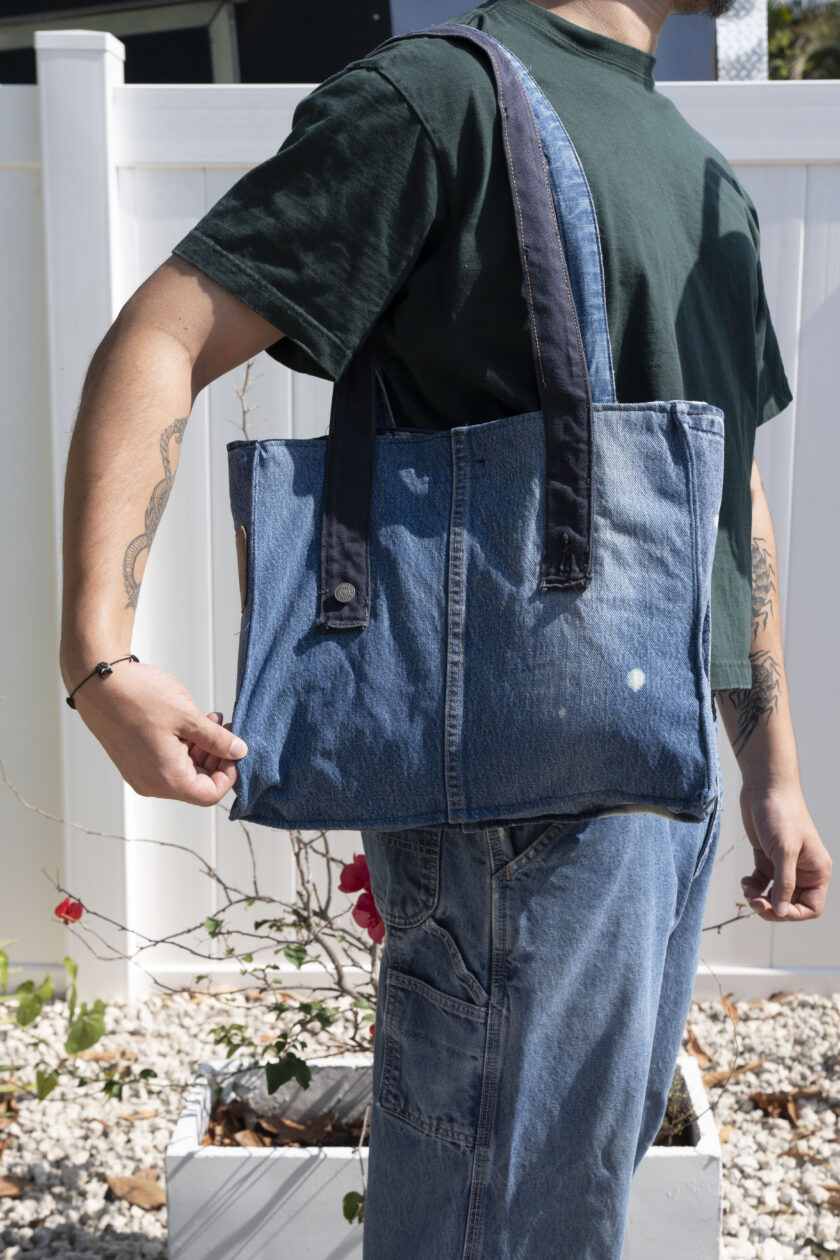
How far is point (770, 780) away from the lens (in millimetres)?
1369

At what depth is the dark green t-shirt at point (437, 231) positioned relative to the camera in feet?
3.04

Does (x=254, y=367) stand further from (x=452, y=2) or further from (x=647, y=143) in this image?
(x=452, y=2)

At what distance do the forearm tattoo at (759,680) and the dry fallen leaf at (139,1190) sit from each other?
1547 mm

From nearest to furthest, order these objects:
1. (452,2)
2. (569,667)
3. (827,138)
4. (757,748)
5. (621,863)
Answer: (569,667), (621,863), (757,748), (827,138), (452,2)

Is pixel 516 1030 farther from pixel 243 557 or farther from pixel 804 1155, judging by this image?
pixel 804 1155

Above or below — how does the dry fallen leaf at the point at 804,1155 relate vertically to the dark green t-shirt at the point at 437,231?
below

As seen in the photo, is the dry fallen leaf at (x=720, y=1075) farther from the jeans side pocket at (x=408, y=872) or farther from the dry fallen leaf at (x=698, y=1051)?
the jeans side pocket at (x=408, y=872)

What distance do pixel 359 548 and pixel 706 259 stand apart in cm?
50

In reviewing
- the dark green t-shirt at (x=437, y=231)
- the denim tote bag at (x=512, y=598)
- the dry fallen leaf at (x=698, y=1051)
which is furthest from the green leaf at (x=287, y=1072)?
the dark green t-shirt at (x=437, y=231)

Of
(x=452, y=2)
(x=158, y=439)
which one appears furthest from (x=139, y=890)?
(x=452, y=2)

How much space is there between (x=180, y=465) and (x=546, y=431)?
71.2 inches

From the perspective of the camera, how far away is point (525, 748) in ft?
3.01

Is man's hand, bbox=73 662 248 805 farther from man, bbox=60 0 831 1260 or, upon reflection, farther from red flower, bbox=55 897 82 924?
red flower, bbox=55 897 82 924

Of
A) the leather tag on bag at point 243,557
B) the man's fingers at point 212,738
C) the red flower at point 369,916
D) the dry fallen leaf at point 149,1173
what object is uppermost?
the leather tag on bag at point 243,557
